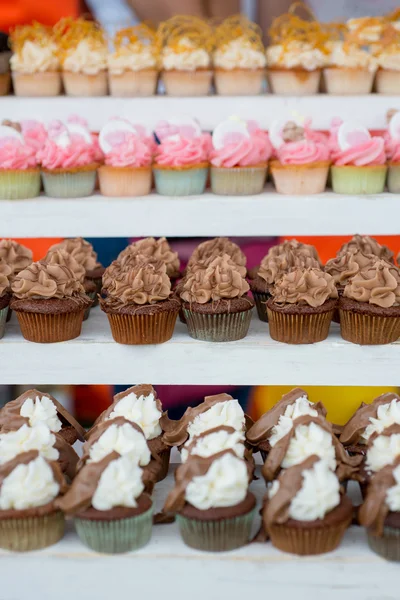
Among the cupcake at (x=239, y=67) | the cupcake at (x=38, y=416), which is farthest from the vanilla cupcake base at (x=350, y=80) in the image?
the cupcake at (x=38, y=416)

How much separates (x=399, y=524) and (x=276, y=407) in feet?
1.54

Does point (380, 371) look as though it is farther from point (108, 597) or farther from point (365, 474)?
point (108, 597)

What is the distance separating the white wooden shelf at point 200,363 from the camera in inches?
89.3

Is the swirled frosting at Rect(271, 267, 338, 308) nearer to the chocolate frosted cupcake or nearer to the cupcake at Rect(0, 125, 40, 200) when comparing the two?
the chocolate frosted cupcake

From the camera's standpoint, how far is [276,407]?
2117 millimetres

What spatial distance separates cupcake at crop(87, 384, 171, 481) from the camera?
2.11 m

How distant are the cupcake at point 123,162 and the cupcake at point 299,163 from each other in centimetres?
43

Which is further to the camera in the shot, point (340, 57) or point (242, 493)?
point (340, 57)

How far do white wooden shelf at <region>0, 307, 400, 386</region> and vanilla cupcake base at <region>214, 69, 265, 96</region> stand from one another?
1.11 m

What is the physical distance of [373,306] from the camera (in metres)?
2.23

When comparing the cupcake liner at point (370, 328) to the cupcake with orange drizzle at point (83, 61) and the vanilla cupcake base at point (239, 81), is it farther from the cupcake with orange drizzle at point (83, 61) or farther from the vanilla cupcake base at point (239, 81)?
the cupcake with orange drizzle at point (83, 61)

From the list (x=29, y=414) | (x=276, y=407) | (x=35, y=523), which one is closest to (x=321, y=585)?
(x=276, y=407)

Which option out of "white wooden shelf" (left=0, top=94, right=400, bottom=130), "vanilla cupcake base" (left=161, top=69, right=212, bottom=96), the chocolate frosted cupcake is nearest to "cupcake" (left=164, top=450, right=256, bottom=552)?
the chocolate frosted cupcake

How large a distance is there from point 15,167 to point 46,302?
548mm
